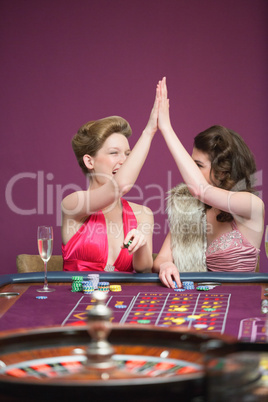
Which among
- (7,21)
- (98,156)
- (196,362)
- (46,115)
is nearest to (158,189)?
(46,115)

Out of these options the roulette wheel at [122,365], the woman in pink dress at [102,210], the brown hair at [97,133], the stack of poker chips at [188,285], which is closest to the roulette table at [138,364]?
the roulette wheel at [122,365]

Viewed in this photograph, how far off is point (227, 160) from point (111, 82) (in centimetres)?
164

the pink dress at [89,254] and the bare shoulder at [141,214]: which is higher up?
the bare shoulder at [141,214]

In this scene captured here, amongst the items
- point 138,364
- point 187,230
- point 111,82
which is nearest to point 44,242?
point 187,230

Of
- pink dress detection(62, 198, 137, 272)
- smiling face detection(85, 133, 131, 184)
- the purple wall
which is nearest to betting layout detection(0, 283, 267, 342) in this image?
pink dress detection(62, 198, 137, 272)

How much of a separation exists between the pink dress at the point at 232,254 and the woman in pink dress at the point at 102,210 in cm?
30

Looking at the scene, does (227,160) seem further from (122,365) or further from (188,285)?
(122,365)

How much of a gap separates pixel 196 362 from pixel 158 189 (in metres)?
3.34

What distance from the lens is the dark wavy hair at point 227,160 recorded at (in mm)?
2816

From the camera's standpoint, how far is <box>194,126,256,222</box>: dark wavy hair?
282cm

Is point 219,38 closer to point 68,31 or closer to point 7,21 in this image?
point 68,31

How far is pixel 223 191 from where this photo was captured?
105 inches

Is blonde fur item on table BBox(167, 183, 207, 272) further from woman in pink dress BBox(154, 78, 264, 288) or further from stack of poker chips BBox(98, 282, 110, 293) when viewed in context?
stack of poker chips BBox(98, 282, 110, 293)

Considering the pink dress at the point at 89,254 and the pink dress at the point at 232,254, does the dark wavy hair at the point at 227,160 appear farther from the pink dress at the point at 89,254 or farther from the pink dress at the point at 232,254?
the pink dress at the point at 89,254
